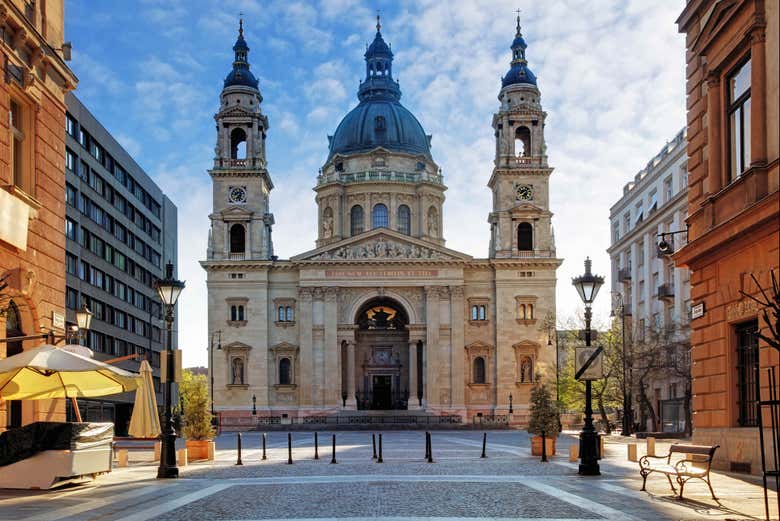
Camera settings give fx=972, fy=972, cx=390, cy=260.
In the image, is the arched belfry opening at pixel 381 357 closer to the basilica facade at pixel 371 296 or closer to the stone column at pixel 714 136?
the basilica facade at pixel 371 296

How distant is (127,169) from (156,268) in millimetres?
12697

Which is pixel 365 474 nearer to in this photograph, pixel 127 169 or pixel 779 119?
pixel 779 119

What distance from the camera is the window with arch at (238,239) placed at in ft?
263

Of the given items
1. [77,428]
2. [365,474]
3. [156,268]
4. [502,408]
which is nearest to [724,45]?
[365,474]

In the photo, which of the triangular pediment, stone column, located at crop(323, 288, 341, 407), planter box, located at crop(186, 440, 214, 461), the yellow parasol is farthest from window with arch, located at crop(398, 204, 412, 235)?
the yellow parasol

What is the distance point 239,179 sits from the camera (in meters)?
80.2

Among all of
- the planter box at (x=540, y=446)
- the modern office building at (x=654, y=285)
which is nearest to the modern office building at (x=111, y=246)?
the modern office building at (x=654, y=285)

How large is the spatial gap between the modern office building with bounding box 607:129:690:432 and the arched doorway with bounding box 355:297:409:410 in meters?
18.8

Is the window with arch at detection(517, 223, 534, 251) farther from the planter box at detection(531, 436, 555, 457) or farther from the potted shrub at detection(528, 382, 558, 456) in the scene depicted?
the potted shrub at detection(528, 382, 558, 456)

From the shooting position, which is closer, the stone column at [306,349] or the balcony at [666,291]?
the balcony at [666,291]

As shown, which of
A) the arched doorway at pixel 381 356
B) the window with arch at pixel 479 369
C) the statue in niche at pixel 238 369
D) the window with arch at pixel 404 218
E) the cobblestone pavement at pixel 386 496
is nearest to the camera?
the cobblestone pavement at pixel 386 496

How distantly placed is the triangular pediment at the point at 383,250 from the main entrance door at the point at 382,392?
11525 millimetres

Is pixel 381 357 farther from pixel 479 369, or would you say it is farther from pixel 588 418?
pixel 588 418

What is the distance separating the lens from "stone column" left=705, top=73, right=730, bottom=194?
67.1ft
